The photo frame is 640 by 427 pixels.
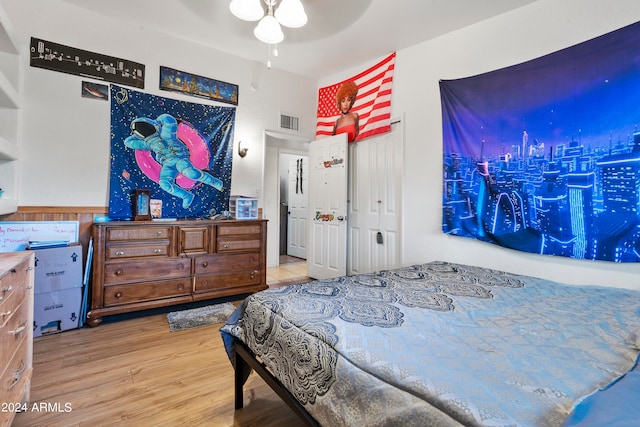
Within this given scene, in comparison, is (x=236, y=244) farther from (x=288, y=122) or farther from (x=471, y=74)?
(x=471, y=74)

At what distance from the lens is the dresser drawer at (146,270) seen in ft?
8.44

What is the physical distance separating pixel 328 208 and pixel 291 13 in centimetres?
236

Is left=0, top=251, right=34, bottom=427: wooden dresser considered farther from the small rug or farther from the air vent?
the air vent

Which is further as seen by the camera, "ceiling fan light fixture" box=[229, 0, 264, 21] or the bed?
"ceiling fan light fixture" box=[229, 0, 264, 21]

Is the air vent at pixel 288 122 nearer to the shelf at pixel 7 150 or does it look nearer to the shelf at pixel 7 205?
Result: the shelf at pixel 7 150

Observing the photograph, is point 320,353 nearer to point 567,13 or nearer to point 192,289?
point 192,289

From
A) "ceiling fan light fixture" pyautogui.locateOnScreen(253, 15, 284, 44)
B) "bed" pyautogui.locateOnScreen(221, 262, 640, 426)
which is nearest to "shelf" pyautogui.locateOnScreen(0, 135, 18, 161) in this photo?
"ceiling fan light fixture" pyautogui.locateOnScreen(253, 15, 284, 44)

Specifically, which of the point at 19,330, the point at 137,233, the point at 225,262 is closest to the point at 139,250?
the point at 137,233

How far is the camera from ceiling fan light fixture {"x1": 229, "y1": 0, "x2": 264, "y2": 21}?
2.06 m

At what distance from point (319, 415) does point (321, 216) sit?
10.6 ft

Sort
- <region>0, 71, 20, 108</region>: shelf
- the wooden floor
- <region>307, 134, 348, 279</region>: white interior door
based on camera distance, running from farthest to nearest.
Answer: <region>307, 134, 348, 279</region>: white interior door → <region>0, 71, 20, 108</region>: shelf → the wooden floor

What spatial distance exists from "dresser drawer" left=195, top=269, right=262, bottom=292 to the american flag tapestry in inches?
83.2

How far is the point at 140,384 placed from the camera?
5.74 feet

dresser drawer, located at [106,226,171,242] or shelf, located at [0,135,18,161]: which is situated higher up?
shelf, located at [0,135,18,161]
